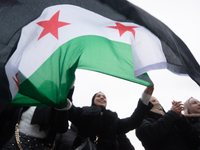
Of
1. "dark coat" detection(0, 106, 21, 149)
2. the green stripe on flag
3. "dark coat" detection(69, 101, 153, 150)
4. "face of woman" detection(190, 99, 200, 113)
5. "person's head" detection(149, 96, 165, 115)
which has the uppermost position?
the green stripe on flag

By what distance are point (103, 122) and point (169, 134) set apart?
0.91 m

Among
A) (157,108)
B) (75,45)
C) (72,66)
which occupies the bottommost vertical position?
(157,108)

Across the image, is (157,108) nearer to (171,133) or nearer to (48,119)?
(171,133)

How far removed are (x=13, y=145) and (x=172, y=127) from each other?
198 cm

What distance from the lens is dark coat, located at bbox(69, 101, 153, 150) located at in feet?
9.64

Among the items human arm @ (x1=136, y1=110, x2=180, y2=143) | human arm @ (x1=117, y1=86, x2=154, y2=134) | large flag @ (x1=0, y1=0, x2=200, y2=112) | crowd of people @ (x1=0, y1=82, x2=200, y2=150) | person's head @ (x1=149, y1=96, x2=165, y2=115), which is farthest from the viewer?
person's head @ (x1=149, y1=96, x2=165, y2=115)

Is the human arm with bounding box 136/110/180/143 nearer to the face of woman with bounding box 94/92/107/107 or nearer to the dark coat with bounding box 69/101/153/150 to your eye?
the dark coat with bounding box 69/101/153/150

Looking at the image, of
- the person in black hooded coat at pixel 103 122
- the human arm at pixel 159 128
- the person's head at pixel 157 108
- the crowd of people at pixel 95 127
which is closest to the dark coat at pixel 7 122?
the crowd of people at pixel 95 127

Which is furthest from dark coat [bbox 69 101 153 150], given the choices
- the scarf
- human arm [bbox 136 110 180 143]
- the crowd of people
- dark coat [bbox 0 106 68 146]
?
the scarf

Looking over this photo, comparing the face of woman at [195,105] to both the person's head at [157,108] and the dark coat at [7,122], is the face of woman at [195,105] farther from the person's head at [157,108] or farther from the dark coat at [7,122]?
the dark coat at [7,122]

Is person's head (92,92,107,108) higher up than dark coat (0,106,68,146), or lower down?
lower down

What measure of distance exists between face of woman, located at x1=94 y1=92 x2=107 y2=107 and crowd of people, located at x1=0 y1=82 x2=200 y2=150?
0.05 feet

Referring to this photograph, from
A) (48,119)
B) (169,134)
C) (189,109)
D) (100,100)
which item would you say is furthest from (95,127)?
(189,109)

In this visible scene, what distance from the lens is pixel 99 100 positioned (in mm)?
3512
